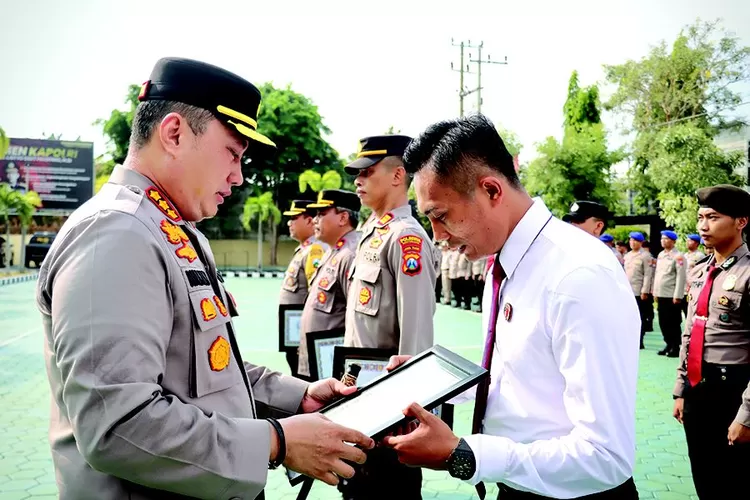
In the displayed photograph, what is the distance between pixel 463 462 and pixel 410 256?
1.99 m

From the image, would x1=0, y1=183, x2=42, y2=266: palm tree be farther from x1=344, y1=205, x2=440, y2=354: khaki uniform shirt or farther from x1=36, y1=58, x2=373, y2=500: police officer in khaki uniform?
x1=36, y1=58, x2=373, y2=500: police officer in khaki uniform

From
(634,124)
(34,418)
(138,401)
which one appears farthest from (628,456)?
(634,124)

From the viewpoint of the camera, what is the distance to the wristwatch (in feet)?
5.39

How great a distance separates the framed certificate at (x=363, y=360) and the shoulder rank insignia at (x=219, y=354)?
1626mm

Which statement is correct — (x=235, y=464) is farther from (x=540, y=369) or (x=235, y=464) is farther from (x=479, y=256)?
(x=479, y=256)

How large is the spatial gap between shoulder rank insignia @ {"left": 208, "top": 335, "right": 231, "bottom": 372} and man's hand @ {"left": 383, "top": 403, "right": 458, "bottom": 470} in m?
0.53

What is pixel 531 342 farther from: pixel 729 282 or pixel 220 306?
pixel 729 282

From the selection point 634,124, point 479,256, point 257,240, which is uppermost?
point 634,124

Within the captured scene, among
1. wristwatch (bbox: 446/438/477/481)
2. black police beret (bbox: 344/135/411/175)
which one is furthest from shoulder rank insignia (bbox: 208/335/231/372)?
black police beret (bbox: 344/135/411/175)

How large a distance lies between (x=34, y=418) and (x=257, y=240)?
31.9m

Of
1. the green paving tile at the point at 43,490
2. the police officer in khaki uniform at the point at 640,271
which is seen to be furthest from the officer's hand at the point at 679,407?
the police officer in khaki uniform at the point at 640,271

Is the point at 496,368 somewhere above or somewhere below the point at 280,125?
below

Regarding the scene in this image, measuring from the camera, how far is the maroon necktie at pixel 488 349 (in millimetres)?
1893

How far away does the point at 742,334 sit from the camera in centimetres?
340
